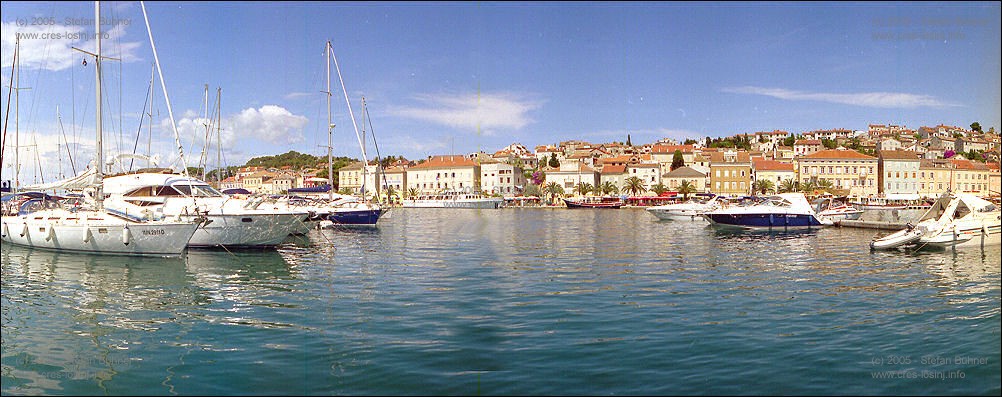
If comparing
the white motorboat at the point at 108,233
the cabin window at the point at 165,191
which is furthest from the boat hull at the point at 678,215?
the white motorboat at the point at 108,233

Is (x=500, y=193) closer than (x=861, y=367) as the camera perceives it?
No

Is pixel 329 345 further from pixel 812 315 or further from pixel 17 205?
pixel 17 205

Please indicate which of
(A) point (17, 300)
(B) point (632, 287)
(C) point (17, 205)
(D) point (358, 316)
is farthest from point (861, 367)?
(C) point (17, 205)

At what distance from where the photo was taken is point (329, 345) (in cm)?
825

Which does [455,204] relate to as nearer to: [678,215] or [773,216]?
[678,215]

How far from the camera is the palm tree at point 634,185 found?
92.8 metres

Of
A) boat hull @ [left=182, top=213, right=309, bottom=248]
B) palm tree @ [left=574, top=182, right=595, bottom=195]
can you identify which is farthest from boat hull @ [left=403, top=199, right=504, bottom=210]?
boat hull @ [left=182, top=213, right=309, bottom=248]

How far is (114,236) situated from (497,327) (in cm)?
1457

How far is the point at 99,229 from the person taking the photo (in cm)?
1867

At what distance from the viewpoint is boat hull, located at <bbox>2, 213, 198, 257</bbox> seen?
18.2m

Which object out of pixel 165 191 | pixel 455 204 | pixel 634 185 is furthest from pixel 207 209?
pixel 634 185

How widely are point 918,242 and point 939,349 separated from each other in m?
16.6

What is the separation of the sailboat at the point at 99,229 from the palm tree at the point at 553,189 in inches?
2978

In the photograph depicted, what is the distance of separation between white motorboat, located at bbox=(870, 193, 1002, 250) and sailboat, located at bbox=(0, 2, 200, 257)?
908 inches
